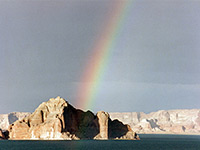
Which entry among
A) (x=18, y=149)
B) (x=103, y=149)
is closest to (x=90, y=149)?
(x=103, y=149)

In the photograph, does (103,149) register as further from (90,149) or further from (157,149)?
(157,149)

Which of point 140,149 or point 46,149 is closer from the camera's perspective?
point 46,149

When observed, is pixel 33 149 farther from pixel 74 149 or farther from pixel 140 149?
pixel 140 149

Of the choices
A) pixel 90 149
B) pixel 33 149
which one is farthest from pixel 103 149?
pixel 33 149

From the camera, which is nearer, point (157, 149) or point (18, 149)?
point (18, 149)

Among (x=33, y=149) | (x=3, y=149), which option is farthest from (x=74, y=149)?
(x=3, y=149)

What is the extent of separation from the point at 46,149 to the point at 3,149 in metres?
20.7

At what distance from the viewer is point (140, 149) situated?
189 meters

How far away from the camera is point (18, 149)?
577 feet

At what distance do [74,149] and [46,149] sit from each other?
12.9 meters

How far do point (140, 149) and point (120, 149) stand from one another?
1254 cm

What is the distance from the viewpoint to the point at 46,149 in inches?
6737

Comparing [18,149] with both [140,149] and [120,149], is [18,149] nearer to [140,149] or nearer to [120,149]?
[120,149]

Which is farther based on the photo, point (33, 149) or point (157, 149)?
point (157, 149)
